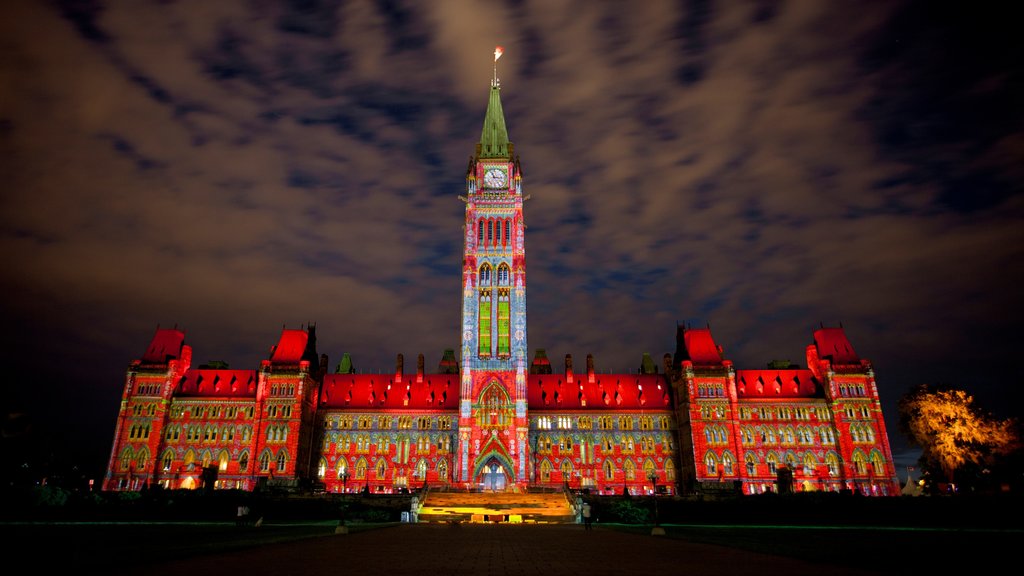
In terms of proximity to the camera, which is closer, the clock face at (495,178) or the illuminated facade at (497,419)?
the illuminated facade at (497,419)

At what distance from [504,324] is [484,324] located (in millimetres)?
2654

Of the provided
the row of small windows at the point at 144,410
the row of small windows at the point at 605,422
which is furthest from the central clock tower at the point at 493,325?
the row of small windows at the point at 144,410

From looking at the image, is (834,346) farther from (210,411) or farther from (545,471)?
(210,411)

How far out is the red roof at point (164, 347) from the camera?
78500 millimetres

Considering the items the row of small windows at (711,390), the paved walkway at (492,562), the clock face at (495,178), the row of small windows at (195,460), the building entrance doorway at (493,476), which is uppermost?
the clock face at (495,178)

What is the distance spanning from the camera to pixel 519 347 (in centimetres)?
7425

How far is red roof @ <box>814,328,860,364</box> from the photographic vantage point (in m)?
80.1

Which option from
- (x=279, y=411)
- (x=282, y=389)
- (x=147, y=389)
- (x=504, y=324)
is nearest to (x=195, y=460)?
(x=147, y=389)

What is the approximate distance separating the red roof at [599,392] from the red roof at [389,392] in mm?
12376

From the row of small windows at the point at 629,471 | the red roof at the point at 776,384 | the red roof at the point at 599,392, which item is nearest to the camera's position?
the row of small windows at the point at 629,471

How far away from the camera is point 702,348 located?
3194 inches

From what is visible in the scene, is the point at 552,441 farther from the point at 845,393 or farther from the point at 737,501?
the point at 845,393

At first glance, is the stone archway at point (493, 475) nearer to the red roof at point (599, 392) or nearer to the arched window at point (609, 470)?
the red roof at point (599, 392)

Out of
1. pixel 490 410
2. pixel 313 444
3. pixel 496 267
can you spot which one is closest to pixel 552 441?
pixel 490 410
